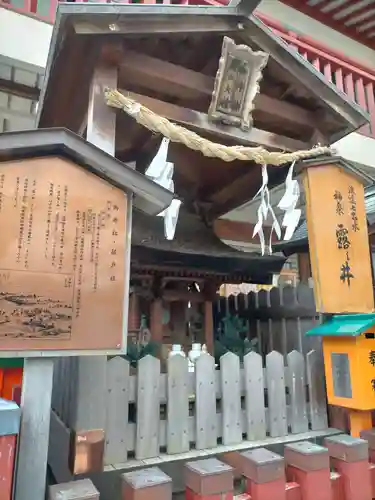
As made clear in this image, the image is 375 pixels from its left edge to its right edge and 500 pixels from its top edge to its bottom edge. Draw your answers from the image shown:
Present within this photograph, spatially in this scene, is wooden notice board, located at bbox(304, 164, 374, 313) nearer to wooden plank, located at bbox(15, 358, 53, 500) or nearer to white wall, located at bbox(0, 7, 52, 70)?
wooden plank, located at bbox(15, 358, 53, 500)

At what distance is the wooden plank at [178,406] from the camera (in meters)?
2.70

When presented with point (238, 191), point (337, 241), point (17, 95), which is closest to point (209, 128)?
point (337, 241)

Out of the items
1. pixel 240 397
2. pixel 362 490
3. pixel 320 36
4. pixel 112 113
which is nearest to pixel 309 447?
pixel 362 490

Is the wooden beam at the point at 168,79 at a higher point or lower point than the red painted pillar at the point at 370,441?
higher

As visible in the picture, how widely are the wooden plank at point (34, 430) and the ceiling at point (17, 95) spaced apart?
14.6 ft

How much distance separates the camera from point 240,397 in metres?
3.01

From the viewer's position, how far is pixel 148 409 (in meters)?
2.64

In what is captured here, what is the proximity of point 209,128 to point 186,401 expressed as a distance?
2.30m

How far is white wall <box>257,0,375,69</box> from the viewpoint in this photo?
7977mm

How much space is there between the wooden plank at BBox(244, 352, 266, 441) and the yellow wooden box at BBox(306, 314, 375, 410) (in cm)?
59

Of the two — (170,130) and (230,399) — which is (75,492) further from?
(170,130)

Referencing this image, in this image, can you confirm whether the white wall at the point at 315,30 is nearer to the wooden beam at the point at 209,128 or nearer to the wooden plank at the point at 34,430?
the wooden beam at the point at 209,128

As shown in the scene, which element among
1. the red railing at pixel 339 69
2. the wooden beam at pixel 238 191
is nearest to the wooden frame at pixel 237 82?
the wooden beam at pixel 238 191

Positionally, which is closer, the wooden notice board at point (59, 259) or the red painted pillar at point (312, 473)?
the wooden notice board at point (59, 259)
